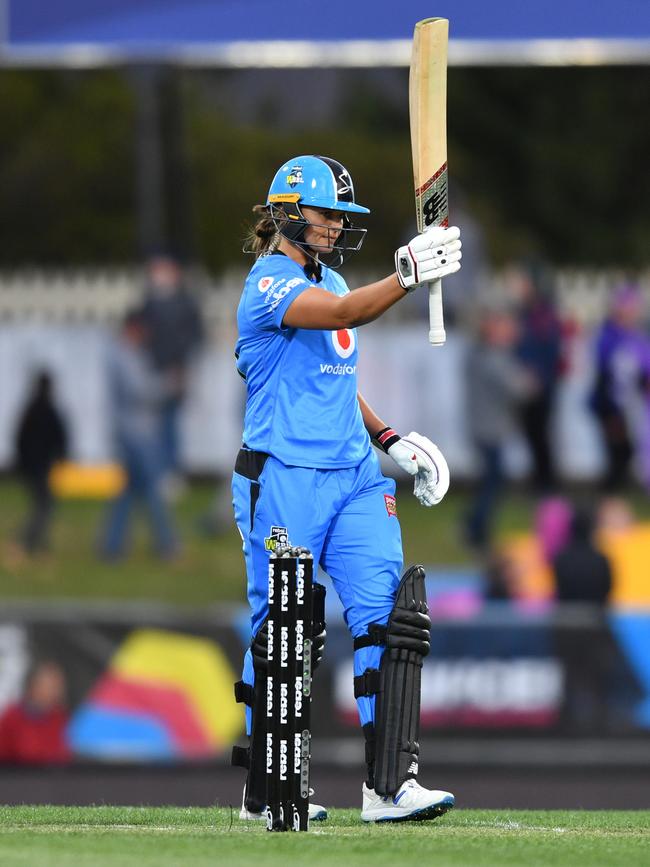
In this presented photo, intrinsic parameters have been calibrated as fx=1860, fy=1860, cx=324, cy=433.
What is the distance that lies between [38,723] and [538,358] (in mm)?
5003

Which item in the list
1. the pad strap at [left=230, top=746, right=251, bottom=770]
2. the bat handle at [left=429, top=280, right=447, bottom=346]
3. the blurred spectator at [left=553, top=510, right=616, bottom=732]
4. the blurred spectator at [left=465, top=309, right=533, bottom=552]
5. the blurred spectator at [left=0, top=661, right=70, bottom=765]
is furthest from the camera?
the blurred spectator at [left=465, top=309, right=533, bottom=552]

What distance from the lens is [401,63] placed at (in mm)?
13570

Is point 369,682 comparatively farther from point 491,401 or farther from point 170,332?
point 170,332

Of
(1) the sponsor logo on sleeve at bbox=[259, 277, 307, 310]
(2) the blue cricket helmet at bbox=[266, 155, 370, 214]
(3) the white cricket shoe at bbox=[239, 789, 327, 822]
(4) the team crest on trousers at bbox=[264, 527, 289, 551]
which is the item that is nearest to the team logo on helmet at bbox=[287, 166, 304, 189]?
(2) the blue cricket helmet at bbox=[266, 155, 370, 214]

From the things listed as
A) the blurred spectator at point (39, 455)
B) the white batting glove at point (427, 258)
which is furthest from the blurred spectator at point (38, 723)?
the white batting glove at point (427, 258)

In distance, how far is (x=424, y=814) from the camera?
6.29 metres

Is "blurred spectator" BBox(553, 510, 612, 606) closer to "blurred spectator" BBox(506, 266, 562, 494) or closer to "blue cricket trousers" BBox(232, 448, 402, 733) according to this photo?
"blurred spectator" BBox(506, 266, 562, 494)

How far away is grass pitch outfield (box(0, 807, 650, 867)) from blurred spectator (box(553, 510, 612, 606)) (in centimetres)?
642

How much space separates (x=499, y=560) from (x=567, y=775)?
7.47ft

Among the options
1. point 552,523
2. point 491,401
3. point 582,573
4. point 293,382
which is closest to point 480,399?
point 491,401

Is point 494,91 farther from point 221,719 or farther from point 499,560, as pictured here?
point 221,719

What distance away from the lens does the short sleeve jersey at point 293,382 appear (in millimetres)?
6340

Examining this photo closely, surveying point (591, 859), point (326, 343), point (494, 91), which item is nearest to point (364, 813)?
point (591, 859)

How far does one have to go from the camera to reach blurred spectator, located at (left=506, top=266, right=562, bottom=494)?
1461 centimetres
